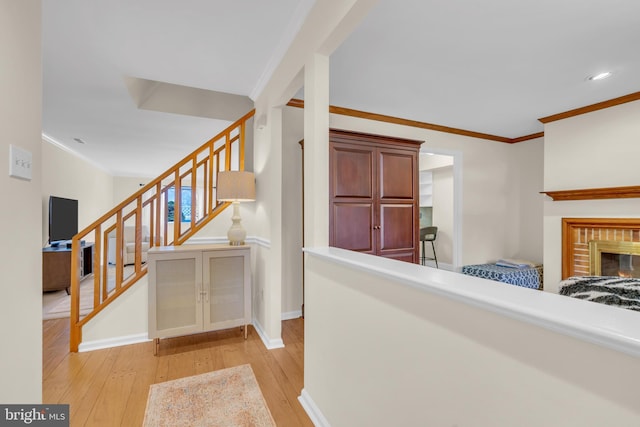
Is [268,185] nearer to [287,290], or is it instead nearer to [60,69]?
[287,290]

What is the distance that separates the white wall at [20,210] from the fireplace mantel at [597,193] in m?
4.83

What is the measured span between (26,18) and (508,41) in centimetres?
Result: 275

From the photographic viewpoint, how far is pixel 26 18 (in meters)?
1.03

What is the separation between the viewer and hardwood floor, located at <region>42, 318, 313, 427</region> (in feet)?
5.53

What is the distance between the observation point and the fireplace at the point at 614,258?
3.14 meters

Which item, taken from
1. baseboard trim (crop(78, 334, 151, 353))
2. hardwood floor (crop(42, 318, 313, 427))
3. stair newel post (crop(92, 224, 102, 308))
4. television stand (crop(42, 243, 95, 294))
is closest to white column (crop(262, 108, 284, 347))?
hardwood floor (crop(42, 318, 313, 427))

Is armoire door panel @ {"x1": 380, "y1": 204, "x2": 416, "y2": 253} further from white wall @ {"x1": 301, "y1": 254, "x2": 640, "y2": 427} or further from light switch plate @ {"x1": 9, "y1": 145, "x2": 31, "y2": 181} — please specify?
light switch plate @ {"x1": 9, "y1": 145, "x2": 31, "y2": 181}

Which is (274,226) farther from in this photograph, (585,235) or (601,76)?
(585,235)

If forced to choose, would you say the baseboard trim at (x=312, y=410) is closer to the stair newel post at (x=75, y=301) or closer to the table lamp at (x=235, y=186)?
the table lamp at (x=235, y=186)

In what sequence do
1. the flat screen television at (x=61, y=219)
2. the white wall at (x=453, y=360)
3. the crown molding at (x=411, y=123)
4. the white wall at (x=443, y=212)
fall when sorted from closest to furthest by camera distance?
the white wall at (x=453, y=360), the crown molding at (x=411, y=123), the flat screen television at (x=61, y=219), the white wall at (x=443, y=212)

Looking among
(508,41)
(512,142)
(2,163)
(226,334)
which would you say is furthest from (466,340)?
(512,142)

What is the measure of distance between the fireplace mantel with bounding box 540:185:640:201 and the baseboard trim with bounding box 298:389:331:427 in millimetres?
3889

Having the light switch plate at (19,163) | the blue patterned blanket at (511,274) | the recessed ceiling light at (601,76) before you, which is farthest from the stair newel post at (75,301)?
the recessed ceiling light at (601,76)

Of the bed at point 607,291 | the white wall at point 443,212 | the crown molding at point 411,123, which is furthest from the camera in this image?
the white wall at point 443,212
